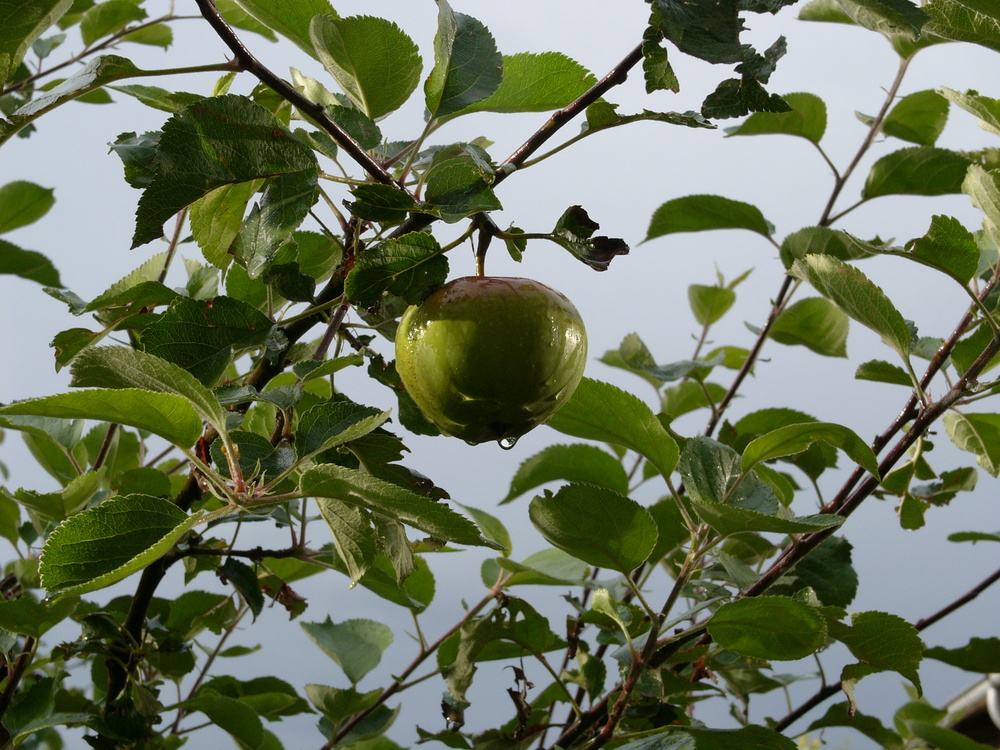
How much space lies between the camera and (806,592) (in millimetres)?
969

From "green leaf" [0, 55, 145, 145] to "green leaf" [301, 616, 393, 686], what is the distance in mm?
990

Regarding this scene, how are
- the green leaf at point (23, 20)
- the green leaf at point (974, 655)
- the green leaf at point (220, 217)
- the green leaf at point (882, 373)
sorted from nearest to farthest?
the green leaf at point (23, 20)
the green leaf at point (220, 217)
the green leaf at point (882, 373)
the green leaf at point (974, 655)

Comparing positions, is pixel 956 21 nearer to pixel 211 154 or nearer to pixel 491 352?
pixel 491 352

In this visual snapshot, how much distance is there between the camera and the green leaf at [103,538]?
25.1 inches

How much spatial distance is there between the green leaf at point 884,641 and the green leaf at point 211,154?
759mm

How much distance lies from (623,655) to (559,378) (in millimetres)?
425

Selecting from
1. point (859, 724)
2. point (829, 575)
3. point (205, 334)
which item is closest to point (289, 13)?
point (205, 334)

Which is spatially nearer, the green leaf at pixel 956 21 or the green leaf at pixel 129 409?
the green leaf at pixel 129 409

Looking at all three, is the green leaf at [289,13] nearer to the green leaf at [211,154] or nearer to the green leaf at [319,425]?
the green leaf at [211,154]

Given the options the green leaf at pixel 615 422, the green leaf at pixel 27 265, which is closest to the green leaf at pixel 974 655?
the green leaf at pixel 615 422

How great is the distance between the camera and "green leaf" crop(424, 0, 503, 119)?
29.0 inches

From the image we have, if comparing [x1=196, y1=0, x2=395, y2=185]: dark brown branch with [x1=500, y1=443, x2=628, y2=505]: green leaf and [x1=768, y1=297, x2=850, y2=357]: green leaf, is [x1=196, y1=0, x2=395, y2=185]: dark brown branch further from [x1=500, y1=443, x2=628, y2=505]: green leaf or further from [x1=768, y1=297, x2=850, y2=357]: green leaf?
[x1=768, y1=297, x2=850, y2=357]: green leaf

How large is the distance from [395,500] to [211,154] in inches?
12.9

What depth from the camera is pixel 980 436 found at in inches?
47.9
